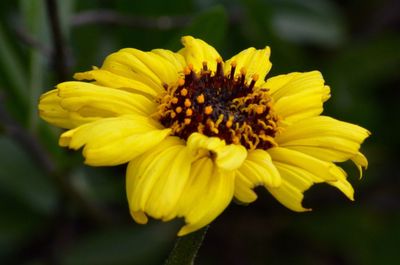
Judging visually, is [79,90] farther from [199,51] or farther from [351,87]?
[351,87]

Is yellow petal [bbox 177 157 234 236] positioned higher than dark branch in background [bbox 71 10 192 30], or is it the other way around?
yellow petal [bbox 177 157 234 236]

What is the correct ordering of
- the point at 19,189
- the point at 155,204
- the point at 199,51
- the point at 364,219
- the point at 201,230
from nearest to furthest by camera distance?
the point at 155,204, the point at 201,230, the point at 199,51, the point at 19,189, the point at 364,219

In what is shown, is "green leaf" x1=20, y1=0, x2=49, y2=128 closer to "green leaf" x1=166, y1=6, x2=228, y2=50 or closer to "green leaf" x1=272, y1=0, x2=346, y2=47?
"green leaf" x1=166, y1=6, x2=228, y2=50

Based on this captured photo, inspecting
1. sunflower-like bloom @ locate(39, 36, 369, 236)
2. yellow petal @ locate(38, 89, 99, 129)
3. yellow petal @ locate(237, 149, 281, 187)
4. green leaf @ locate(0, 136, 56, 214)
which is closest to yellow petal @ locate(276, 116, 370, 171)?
sunflower-like bloom @ locate(39, 36, 369, 236)

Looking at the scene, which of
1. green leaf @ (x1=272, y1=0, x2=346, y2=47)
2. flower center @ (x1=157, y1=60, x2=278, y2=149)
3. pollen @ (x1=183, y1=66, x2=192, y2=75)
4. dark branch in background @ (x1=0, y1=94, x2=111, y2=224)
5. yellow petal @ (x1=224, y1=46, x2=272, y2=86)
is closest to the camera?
flower center @ (x1=157, y1=60, x2=278, y2=149)

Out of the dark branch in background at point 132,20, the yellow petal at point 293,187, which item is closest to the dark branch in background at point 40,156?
the dark branch in background at point 132,20

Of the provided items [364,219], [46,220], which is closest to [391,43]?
[364,219]

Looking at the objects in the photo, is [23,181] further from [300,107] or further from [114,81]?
[300,107]
